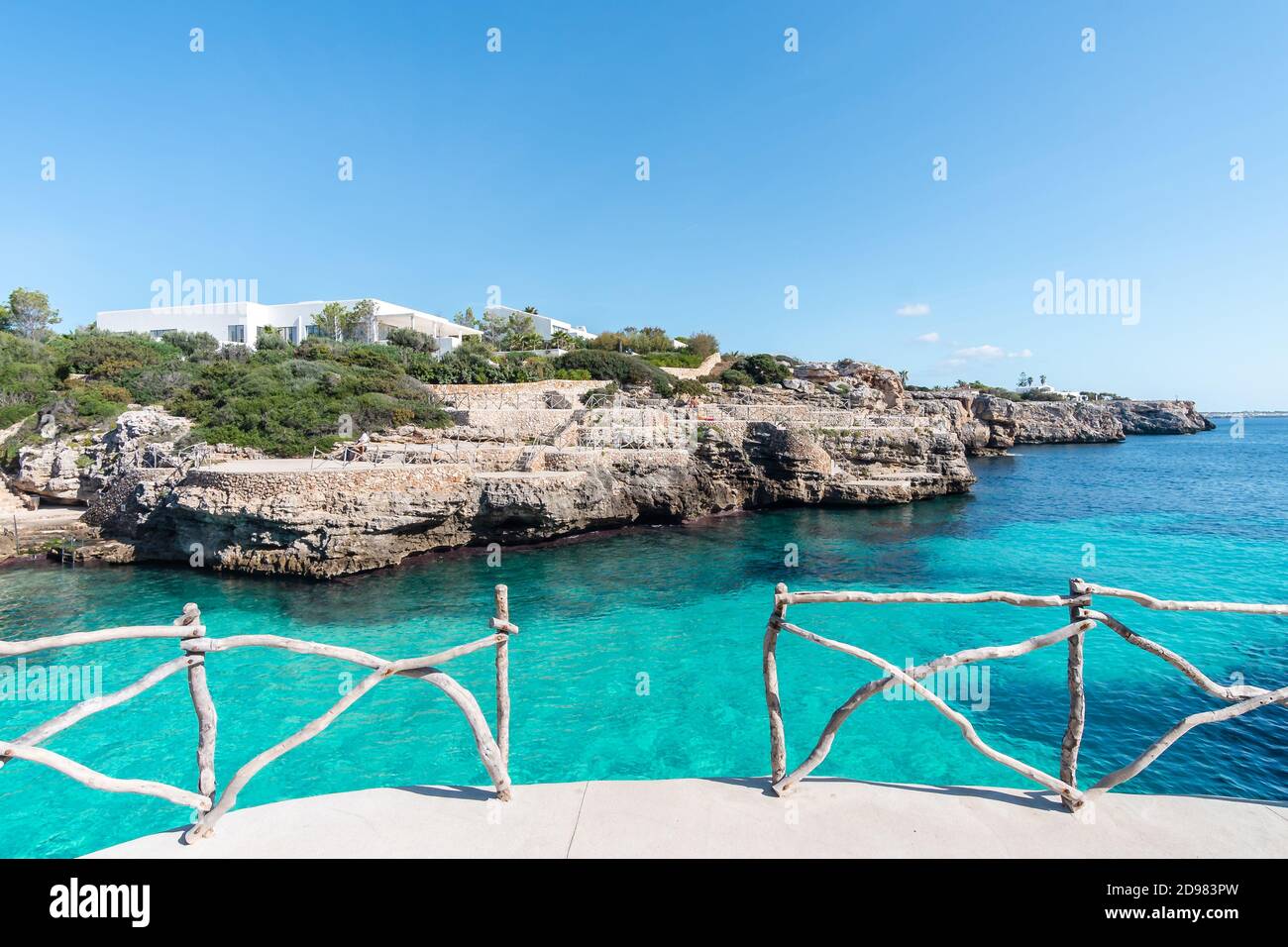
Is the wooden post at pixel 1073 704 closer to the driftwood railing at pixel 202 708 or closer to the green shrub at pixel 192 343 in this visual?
the driftwood railing at pixel 202 708

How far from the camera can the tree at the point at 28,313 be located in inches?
1692

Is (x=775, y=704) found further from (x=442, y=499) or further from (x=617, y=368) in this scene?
(x=617, y=368)

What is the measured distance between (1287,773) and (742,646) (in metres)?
6.63

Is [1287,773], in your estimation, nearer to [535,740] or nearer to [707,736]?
[707,736]

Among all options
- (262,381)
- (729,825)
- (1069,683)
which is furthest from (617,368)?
(729,825)

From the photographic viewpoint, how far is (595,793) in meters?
3.49

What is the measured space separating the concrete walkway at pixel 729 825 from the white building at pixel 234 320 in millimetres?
47184

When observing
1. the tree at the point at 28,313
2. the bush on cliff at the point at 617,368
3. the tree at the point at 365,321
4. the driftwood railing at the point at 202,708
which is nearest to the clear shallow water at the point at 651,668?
the driftwood railing at the point at 202,708

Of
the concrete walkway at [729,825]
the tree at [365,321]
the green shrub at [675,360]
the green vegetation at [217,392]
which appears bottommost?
the concrete walkway at [729,825]

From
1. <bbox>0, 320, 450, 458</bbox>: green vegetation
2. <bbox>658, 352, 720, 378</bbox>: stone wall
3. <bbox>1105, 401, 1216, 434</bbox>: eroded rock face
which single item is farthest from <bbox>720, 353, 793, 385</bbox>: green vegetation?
<bbox>1105, 401, 1216, 434</bbox>: eroded rock face

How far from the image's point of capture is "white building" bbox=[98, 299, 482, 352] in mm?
45938

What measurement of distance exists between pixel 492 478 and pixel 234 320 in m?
42.6

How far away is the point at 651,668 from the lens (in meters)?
9.38
